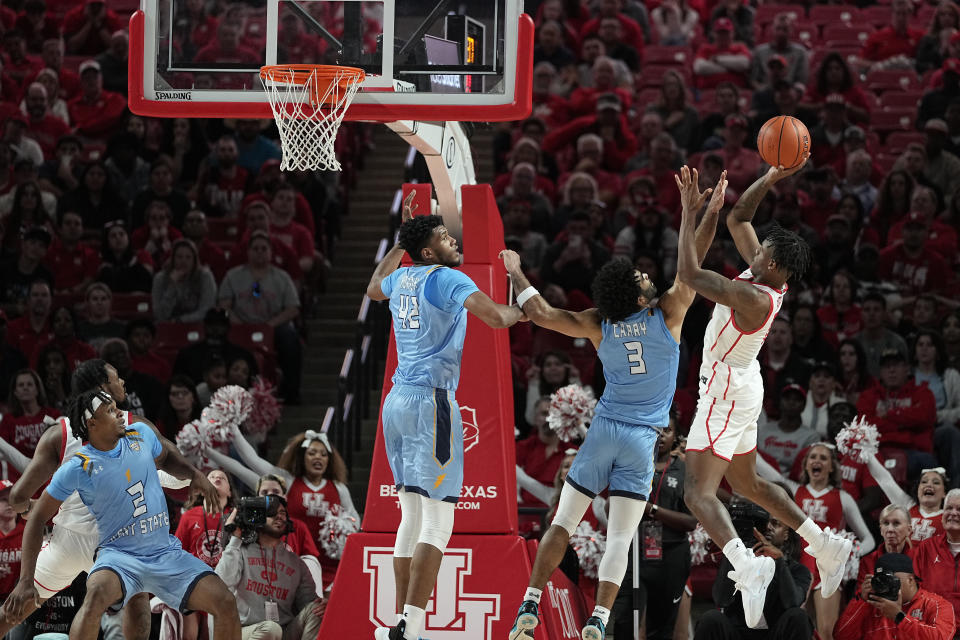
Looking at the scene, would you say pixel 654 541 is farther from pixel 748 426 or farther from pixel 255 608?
pixel 255 608

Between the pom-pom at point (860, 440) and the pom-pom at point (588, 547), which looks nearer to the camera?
the pom-pom at point (588, 547)

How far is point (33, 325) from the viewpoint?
41.1ft

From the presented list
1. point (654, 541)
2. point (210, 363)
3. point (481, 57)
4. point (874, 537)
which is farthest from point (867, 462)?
point (210, 363)

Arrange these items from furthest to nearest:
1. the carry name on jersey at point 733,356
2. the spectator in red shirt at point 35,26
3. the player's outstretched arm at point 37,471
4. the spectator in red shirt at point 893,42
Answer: the spectator in red shirt at point 35,26
the spectator in red shirt at point 893,42
the player's outstretched arm at point 37,471
the carry name on jersey at point 733,356

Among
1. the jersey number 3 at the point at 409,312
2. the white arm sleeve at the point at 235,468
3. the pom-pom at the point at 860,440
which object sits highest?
the jersey number 3 at the point at 409,312

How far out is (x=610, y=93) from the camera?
14.6m

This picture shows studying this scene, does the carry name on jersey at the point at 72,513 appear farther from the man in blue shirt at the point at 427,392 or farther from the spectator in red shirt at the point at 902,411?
the spectator in red shirt at the point at 902,411

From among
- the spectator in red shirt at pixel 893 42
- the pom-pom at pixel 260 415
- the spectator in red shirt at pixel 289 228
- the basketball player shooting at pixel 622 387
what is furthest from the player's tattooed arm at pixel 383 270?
the spectator in red shirt at pixel 893 42

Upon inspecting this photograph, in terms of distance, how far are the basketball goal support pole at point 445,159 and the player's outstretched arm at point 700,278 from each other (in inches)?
65.7

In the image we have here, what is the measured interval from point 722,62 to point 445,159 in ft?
26.0

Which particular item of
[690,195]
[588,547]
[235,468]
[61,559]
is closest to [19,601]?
[61,559]

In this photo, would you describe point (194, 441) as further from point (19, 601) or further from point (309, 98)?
point (309, 98)

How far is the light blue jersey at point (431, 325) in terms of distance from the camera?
7578 millimetres

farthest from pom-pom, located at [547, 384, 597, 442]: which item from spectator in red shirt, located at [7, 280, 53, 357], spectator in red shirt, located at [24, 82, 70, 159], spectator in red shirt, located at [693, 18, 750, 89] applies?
spectator in red shirt, located at [24, 82, 70, 159]
